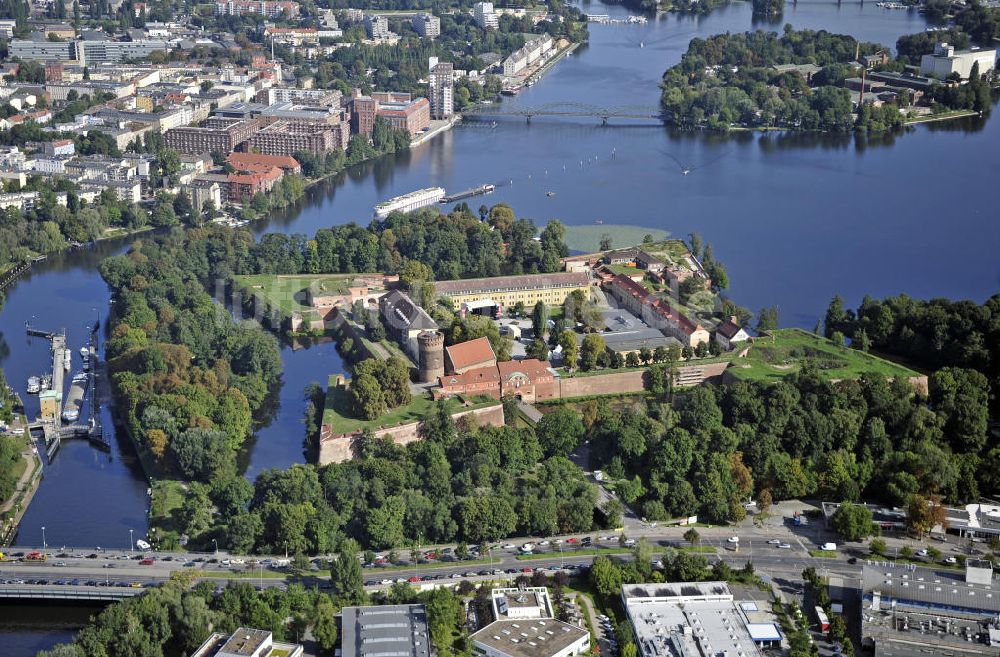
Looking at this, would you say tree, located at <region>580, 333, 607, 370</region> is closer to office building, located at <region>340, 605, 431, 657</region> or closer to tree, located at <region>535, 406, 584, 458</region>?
tree, located at <region>535, 406, 584, 458</region>

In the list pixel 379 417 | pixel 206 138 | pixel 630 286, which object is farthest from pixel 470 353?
pixel 206 138

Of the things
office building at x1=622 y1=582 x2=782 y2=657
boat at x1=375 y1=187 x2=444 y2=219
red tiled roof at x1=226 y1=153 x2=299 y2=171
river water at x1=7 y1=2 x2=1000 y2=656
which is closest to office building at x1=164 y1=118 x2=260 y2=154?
red tiled roof at x1=226 y1=153 x2=299 y2=171

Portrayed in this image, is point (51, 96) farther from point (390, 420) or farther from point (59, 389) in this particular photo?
point (390, 420)

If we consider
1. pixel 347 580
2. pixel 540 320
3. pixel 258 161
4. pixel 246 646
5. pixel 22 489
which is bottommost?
pixel 22 489

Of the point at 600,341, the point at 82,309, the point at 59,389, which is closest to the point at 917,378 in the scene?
the point at 600,341

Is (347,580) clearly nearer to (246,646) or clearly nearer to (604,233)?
(246,646)
